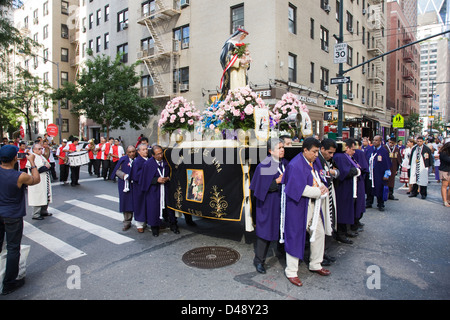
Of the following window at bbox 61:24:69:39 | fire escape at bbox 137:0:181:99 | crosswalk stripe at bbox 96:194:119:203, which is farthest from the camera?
window at bbox 61:24:69:39

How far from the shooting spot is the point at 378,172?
8.76 m

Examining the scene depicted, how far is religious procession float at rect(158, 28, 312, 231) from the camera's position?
5.28m

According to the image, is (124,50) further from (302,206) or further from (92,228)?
(302,206)

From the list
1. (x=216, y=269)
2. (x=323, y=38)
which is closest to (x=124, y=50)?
(x=323, y=38)

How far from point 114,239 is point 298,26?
19602 millimetres

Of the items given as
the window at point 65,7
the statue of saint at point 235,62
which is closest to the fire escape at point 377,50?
the statue of saint at point 235,62

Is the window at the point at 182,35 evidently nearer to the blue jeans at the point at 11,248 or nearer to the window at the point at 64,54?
the blue jeans at the point at 11,248

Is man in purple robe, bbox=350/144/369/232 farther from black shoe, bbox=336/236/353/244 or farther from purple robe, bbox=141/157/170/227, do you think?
purple robe, bbox=141/157/170/227

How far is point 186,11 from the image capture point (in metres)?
23.7

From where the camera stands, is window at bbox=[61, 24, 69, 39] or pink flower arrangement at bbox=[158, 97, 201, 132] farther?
window at bbox=[61, 24, 69, 39]

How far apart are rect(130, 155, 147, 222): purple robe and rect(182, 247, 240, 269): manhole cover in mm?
1554

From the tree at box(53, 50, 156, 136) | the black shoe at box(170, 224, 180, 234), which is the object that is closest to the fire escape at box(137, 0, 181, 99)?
the tree at box(53, 50, 156, 136)
